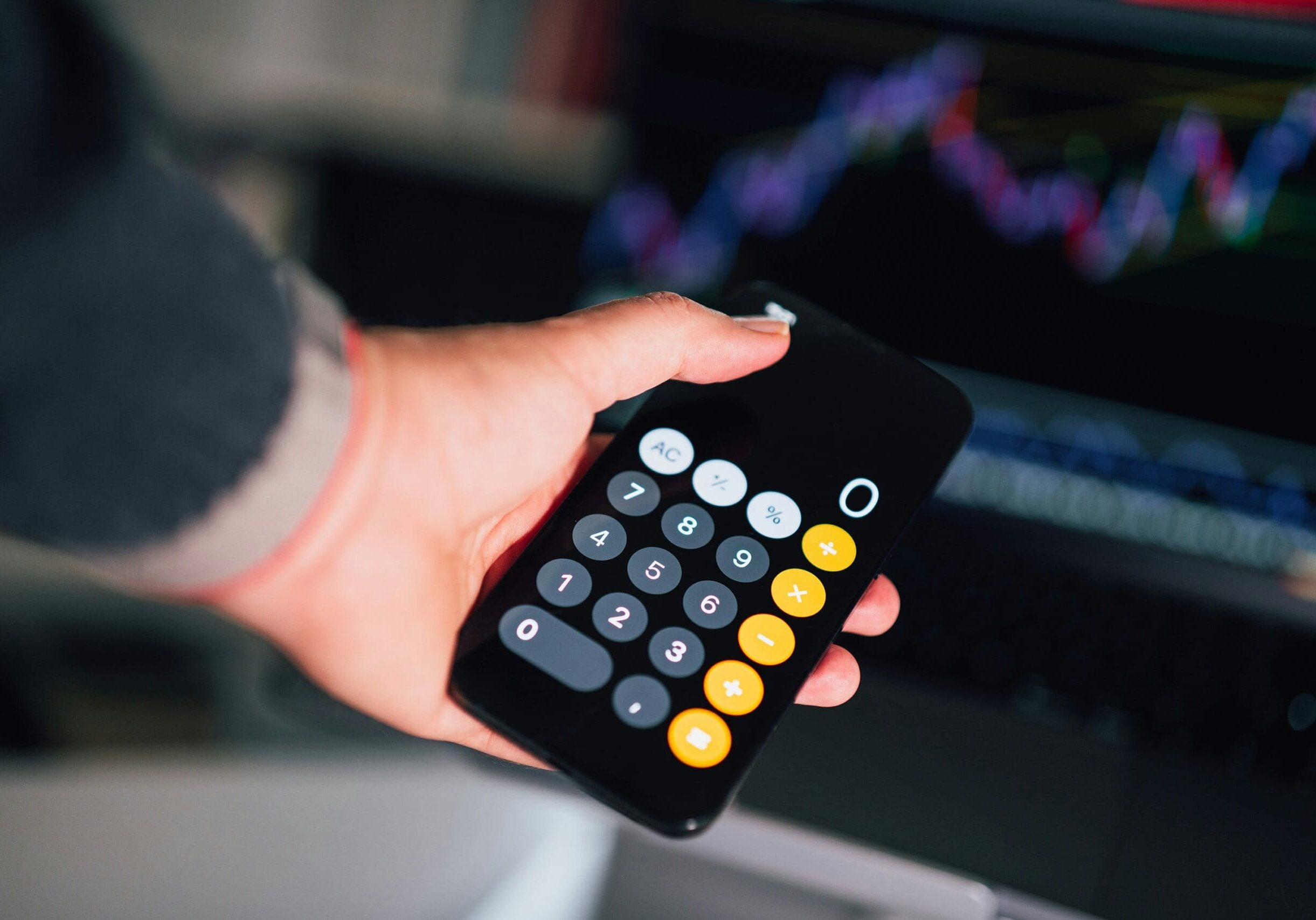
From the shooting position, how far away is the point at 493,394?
0.86ft

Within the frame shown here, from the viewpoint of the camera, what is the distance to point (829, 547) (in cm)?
31

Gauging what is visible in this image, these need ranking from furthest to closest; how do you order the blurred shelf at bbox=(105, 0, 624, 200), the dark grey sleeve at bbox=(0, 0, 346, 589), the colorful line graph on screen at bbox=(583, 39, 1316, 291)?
the blurred shelf at bbox=(105, 0, 624, 200)
the colorful line graph on screen at bbox=(583, 39, 1316, 291)
the dark grey sleeve at bbox=(0, 0, 346, 589)

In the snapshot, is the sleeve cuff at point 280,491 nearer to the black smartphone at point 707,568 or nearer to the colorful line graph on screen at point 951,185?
the black smartphone at point 707,568

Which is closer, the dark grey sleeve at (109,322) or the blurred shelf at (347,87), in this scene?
the dark grey sleeve at (109,322)

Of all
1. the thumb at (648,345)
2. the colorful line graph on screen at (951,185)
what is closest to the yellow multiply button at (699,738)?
the thumb at (648,345)

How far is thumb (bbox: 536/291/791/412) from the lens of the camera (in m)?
0.28

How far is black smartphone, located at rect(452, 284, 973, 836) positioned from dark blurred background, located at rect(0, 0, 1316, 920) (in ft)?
0.08

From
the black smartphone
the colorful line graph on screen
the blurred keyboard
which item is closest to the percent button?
the black smartphone

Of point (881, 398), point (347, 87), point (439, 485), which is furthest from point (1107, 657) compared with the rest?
point (347, 87)

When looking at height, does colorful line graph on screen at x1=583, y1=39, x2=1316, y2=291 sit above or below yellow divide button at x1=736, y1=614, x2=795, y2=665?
above

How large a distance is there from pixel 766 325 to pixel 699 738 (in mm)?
158

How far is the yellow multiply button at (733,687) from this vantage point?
28 cm

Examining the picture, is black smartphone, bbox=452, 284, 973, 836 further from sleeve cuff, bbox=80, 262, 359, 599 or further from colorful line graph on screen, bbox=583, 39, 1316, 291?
colorful line graph on screen, bbox=583, 39, 1316, 291

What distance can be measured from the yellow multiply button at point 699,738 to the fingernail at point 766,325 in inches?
5.7
